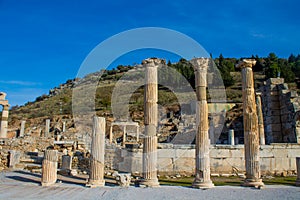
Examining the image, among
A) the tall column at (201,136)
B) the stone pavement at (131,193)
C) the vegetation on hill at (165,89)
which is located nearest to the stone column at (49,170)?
the stone pavement at (131,193)

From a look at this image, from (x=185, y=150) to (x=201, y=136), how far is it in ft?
16.3

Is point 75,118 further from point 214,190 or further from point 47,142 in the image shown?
point 214,190

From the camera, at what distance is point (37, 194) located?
33.1 ft

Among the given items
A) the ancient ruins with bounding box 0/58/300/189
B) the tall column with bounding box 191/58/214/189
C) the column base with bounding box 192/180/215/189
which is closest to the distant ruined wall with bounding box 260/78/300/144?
the ancient ruins with bounding box 0/58/300/189

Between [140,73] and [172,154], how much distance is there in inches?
2417

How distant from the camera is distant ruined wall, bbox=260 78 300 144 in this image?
23.2 meters

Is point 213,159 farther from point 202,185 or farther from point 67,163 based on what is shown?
point 67,163

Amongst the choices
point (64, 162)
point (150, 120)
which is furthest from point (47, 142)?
point (150, 120)

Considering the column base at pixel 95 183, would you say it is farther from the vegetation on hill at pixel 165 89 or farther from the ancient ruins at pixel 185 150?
the vegetation on hill at pixel 165 89

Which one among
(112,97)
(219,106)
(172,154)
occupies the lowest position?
(172,154)

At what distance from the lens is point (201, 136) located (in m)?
13.0

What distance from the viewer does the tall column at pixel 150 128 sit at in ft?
40.3

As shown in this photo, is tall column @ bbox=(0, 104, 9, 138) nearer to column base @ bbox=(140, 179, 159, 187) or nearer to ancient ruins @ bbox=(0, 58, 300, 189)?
ancient ruins @ bbox=(0, 58, 300, 189)

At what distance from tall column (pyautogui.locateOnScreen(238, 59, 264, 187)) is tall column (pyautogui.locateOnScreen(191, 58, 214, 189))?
184 centimetres
